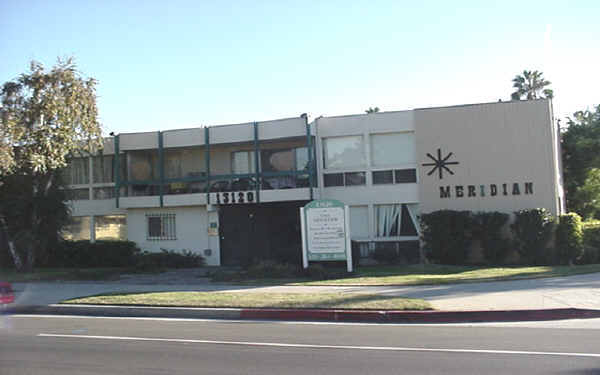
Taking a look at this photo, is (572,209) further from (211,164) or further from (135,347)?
(135,347)

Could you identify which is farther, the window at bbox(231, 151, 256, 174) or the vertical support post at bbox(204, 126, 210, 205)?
the window at bbox(231, 151, 256, 174)

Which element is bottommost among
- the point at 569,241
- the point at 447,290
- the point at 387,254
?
the point at 447,290

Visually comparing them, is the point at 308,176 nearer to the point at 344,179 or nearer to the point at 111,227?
the point at 344,179

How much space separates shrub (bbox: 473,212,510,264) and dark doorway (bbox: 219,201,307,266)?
22.2 feet

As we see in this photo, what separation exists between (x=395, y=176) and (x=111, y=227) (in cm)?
1212

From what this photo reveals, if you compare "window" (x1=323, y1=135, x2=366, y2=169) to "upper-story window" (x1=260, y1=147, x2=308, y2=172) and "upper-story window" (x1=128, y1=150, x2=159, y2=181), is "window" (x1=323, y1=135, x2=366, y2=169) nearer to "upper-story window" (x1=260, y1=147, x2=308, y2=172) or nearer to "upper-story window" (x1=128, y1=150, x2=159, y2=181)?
"upper-story window" (x1=260, y1=147, x2=308, y2=172)

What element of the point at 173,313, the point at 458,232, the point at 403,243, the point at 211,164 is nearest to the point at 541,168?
the point at 458,232

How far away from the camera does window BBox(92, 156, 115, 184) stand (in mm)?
24438

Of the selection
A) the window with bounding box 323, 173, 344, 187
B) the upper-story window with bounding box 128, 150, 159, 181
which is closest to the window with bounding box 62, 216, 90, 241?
the upper-story window with bounding box 128, 150, 159, 181

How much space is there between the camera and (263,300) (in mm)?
12312

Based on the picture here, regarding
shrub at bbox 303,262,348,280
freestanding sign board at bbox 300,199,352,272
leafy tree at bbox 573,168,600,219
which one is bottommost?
shrub at bbox 303,262,348,280

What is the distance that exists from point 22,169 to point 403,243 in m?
13.7

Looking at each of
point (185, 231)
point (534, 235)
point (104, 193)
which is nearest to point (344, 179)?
point (185, 231)

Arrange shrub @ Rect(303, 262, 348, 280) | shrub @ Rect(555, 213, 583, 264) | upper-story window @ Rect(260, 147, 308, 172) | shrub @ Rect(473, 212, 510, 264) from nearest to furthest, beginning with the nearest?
shrub @ Rect(303, 262, 348, 280)
shrub @ Rect(555, 213, 583, 264)
shrub @ Rect(473, 212, 510, 264)
upper-story window @ Rect(260, 147, 308, 172)
